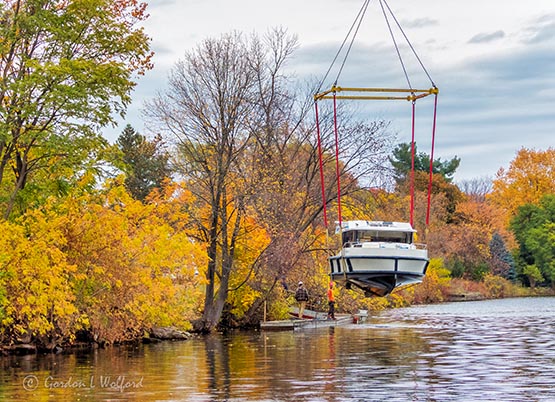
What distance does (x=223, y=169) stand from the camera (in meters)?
50.0

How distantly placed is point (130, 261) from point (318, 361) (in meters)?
12.2

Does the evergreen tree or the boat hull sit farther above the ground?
the evergreen tree

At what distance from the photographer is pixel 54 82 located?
36719 millimetres

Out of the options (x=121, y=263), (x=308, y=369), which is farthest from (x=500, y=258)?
(x=308, y=369)

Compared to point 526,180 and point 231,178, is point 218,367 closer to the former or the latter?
point 231,178

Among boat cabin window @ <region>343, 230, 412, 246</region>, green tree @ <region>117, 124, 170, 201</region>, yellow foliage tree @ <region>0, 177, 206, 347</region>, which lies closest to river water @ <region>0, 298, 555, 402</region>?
yellow foliage tree @ <region>0, 177, 206, 347</region>

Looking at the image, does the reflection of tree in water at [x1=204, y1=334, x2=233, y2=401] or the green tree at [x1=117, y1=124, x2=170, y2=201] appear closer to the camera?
the reflection of tree in water at [x1=204, y1=334, x2=233, y2=401]

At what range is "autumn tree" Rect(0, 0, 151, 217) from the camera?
3647 centimetres

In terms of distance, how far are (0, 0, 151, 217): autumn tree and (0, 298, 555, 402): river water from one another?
7.17 metres

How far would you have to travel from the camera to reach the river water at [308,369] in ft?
76.3

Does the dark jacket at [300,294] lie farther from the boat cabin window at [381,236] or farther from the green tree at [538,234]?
the green tree at [538,234]

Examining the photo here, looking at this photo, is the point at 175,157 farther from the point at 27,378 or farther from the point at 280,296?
the point at 27,378

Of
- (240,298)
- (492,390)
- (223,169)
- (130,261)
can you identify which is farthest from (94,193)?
(492,390)

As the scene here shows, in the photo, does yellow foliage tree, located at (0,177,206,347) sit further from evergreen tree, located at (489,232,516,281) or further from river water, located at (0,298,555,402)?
evergreen tree, located at (489,232,516,281)
